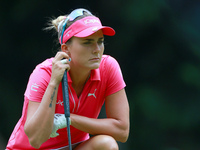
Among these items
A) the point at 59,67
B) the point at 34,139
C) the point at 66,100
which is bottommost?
the point at 34,139

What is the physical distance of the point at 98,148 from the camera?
2.14m

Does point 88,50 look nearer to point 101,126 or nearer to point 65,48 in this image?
point 65,48

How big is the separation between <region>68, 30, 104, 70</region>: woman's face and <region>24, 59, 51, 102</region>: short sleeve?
0.65 feet

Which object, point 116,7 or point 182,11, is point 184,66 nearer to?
point 182,11

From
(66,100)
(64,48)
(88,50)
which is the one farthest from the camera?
(64,48)

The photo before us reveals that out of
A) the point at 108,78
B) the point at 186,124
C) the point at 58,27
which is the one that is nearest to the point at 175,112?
the point at 186,124

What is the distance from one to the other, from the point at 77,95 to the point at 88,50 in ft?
1.05

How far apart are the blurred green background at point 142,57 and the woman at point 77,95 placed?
1.28 metres

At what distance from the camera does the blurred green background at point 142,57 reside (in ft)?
11.8

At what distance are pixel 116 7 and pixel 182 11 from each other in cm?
64

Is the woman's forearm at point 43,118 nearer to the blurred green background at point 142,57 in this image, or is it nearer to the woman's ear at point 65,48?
the woman's ear at point 65,48


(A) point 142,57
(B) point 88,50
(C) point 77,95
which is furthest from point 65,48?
(A) point 142,57

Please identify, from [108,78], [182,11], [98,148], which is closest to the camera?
Result: [98,148]

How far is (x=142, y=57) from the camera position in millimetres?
3697
